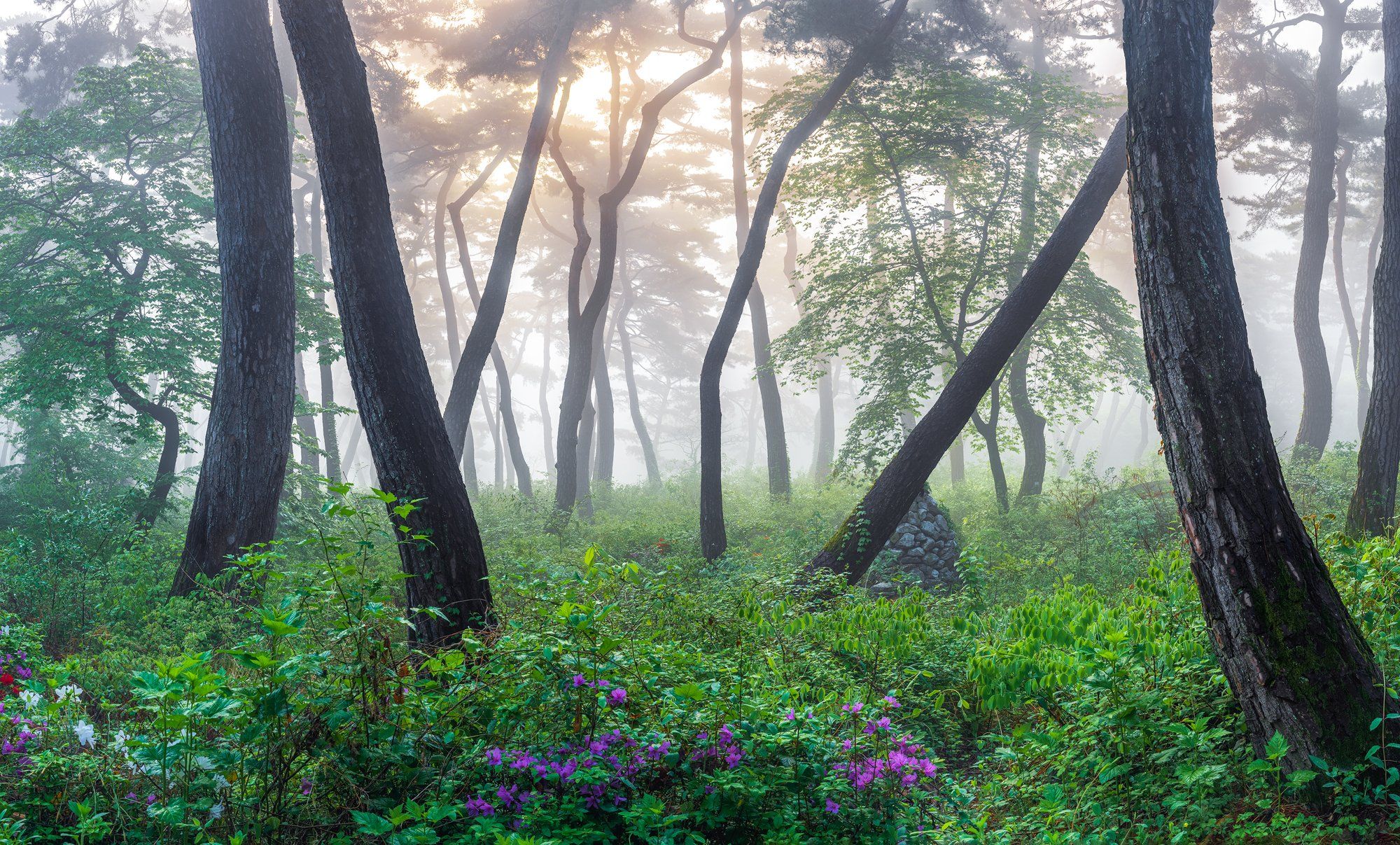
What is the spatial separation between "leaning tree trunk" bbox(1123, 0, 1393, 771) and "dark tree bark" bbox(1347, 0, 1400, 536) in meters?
4.46

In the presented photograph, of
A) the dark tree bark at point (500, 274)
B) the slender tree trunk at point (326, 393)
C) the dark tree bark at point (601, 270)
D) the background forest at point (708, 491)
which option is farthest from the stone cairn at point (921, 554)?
the slender tree trunk at point (326, 393)

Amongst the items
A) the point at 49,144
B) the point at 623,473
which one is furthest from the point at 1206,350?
the point at 623,473

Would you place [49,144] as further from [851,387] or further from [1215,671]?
[851,387]

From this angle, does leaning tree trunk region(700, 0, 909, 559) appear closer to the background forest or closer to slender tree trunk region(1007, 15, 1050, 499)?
the background forest

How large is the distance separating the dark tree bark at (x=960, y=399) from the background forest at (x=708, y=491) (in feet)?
0.15

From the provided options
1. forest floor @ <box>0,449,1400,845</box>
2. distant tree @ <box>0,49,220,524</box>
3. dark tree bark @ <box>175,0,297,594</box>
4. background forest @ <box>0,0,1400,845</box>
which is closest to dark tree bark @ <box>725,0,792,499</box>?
background forest @ <box>0,0,1400,845</box>

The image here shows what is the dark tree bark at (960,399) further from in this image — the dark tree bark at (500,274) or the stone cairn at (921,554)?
the dark tree bark at (500,274)

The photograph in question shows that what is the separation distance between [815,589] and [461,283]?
27735 mm

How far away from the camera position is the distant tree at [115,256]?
8758mm

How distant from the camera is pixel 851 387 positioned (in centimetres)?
4581

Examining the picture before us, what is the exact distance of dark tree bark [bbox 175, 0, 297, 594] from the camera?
679 centimetres

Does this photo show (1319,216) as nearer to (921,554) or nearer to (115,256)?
(921,554)

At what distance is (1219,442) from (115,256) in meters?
11.1

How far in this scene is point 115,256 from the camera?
31.0ft
